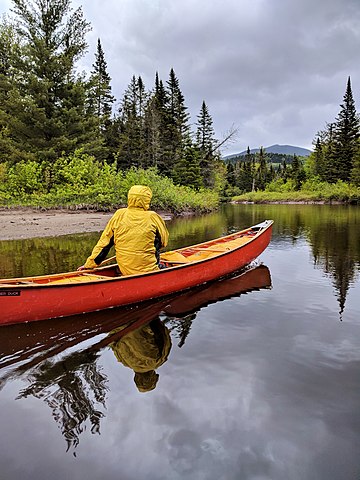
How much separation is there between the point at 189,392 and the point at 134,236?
2395mm

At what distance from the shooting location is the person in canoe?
4.80 m

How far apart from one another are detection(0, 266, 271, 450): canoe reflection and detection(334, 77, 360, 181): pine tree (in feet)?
146

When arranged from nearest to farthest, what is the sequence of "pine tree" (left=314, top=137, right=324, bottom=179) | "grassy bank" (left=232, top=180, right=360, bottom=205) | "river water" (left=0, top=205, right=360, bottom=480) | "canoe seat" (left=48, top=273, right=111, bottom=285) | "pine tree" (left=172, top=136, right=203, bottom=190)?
"river water" (left=0, top=205, right=360, bottom=480) < "canoe seat" (left=48, top=273, right=111, bottom=285) < "pine tree" (left=172, top=136, right=203, bottom=190) < "grassy bank" (left=232, top=180, right=360, bottom=205) < "pine tree" (left=314, top=137, right=324, bottom=179)

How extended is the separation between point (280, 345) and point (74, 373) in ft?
7.58

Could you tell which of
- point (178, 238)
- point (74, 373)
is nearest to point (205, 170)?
point (178, 238)

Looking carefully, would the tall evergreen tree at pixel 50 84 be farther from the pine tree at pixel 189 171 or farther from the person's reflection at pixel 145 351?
the person's reflection at pixel 145 351

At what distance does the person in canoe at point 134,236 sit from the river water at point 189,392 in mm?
698

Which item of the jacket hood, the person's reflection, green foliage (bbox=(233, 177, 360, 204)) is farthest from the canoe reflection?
green foliage (bbox=(233, 177, 360, 204))

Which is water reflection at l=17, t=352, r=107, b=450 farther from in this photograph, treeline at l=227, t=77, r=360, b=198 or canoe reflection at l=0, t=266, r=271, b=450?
treeline at l=227, t=77, r=360, b=198

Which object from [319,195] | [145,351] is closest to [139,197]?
[145,351]

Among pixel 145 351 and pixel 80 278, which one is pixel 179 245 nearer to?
pixel 80 278

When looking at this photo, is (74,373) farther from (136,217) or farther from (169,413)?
(136,217)

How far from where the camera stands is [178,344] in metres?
A: 4.00

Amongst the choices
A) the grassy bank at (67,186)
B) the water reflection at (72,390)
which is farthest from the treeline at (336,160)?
the water reflection at (72,390)
